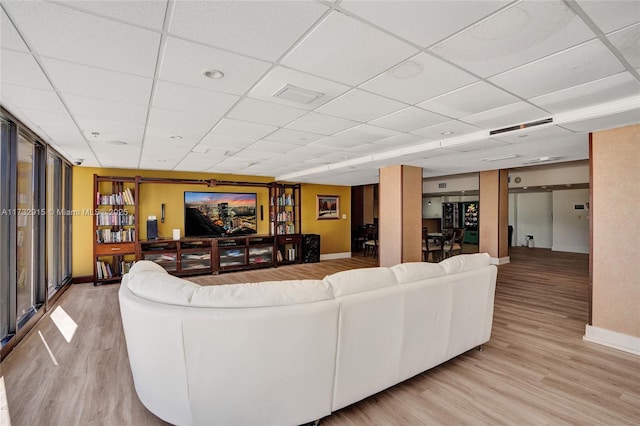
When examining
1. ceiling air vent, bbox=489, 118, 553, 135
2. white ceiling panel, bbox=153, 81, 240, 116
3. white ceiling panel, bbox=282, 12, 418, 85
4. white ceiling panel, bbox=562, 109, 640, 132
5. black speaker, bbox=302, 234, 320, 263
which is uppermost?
white ceiling panel, bbox=282, 12, 418, 85

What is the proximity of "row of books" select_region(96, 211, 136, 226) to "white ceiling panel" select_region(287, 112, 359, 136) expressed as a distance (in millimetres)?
5038

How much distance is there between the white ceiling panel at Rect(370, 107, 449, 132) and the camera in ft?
10.5

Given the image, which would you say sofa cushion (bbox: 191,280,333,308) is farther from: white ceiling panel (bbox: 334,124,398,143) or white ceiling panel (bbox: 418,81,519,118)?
white ceiling panel (bbox: 334,124,398,143)

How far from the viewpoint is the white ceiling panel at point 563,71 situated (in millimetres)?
2035

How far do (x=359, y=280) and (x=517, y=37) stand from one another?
1830mm

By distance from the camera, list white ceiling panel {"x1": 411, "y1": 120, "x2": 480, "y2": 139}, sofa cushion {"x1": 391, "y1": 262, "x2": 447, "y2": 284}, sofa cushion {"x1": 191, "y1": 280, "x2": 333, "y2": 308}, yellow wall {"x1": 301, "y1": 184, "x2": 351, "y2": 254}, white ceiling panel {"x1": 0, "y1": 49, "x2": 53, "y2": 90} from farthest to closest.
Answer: yellow wall {"x1": 301, "y1": 184, "x2": 351, "y2": 254}, white ceiling panel {"x1": 411, "y1": 120, "x2": 480, "y2": 139}, sofa cushion {"x1": 391, "y1": 262, "x2": 447, "y2": 284}, white ceiling panel {"x1": 0, "y1": 49, "x2": 53, "y2": 90}, sofa cushion {"x1": 191, "y1": 280, "x2": 333, "y2": 308}

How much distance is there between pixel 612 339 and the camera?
3.35 metres

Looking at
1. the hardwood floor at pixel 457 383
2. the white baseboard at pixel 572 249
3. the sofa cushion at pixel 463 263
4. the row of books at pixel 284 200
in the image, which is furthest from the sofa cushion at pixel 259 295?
the white baseboard at pixel 572 249

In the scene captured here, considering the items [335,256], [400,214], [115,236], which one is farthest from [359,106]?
[335,256]

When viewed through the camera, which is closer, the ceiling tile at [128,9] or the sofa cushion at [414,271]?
the ceiling tile at [128,9]

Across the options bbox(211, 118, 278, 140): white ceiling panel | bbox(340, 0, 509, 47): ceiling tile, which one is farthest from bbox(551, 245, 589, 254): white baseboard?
bbox(340, 0, 509, 47): ceiling tile

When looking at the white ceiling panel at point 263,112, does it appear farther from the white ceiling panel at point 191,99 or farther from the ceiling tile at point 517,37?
the ceiling tile at point 517,37

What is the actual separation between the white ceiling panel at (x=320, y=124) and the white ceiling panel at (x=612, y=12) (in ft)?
7.11

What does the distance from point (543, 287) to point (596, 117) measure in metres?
3.89
